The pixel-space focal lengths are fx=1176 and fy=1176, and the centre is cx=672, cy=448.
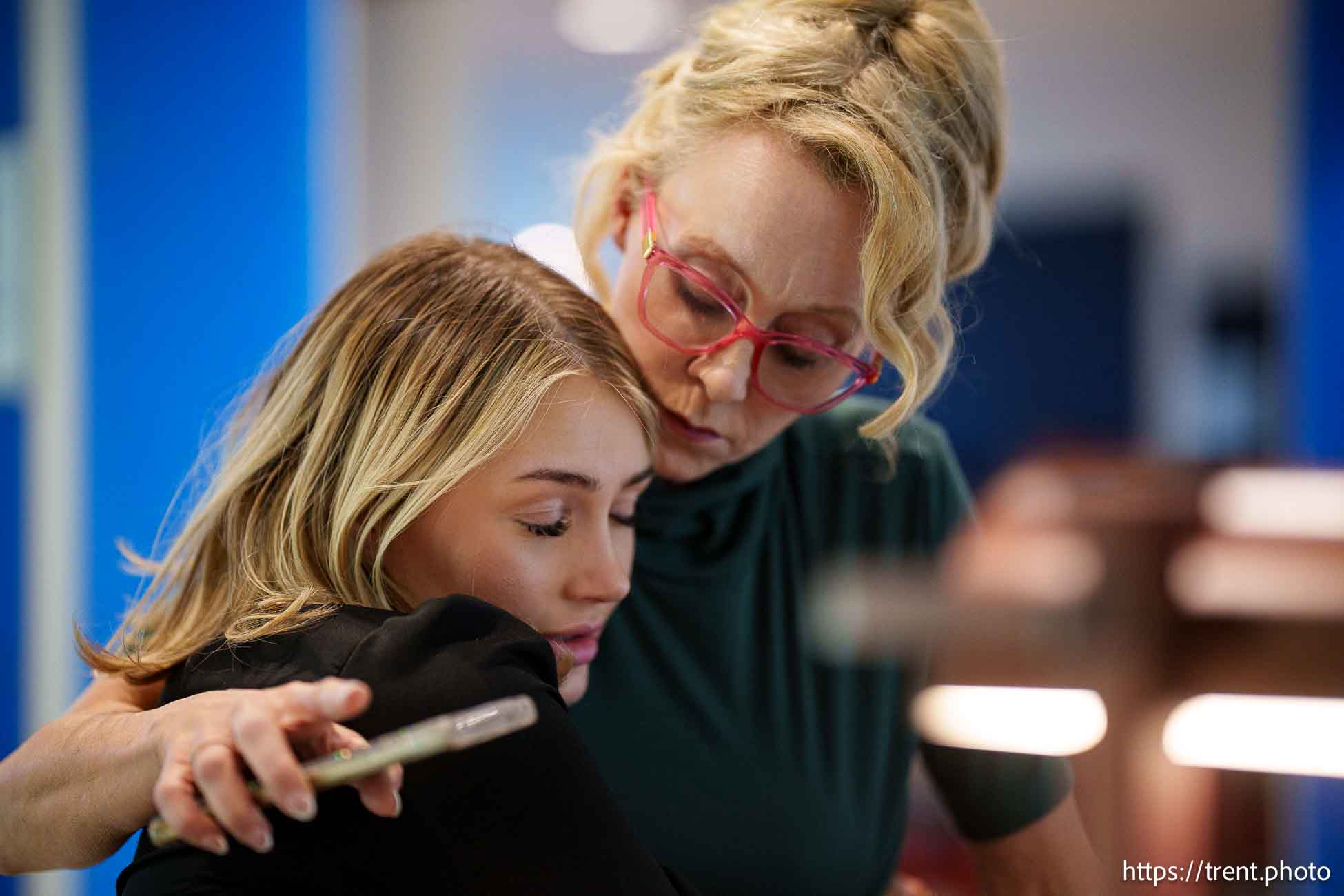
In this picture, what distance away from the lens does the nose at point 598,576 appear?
873mm

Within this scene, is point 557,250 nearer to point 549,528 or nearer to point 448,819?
point 549,528

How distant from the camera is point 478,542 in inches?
33.2

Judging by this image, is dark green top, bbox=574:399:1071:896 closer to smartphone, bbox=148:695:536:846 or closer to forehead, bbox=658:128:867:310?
forehead, bbox=658:128:867:310

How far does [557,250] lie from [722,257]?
0.86ft

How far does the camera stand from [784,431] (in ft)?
3.81

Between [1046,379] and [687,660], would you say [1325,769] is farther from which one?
[1046,379]

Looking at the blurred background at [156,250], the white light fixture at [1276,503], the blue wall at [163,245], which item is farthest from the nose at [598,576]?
the blue wall at [163,245]

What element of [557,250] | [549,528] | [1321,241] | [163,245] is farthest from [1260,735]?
[163,245]

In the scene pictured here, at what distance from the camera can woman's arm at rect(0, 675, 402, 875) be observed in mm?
549

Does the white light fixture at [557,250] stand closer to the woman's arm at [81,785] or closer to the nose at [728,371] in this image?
the nose at [728,371]

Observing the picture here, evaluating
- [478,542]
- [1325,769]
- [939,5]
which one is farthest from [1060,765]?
[939,5]

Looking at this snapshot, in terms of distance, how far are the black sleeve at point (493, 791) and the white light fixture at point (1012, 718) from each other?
1.61 feet

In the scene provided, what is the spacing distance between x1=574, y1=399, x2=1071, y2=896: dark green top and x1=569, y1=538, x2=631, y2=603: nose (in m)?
0.18

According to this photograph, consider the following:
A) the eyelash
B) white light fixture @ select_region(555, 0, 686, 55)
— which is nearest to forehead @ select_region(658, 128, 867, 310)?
the eyelash
